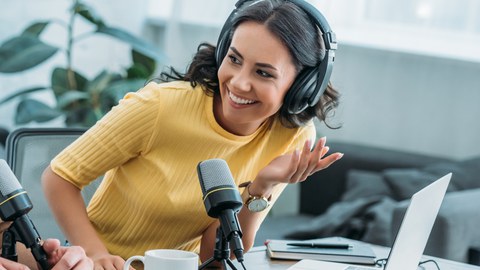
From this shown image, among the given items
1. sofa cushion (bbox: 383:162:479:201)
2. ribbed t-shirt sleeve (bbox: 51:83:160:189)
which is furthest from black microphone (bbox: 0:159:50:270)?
sofa cushion (bbox: 383:162:479:201)

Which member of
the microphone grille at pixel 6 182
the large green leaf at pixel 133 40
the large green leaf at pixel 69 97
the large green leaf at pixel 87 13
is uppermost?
the large green leaf at pixel 87 13

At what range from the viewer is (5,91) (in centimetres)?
461

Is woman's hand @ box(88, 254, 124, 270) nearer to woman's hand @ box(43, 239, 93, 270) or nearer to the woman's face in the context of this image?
woman's hand @ box(43, 239, 93, 270)

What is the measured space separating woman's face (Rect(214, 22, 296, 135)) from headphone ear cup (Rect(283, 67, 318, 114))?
16 mm

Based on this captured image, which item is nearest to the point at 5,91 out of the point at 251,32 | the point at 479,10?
the point at 479,10

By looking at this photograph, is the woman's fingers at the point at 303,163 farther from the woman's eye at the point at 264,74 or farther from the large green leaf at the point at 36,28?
the large green leaf at the point at 36,28

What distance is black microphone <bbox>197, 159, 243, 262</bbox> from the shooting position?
1564mm

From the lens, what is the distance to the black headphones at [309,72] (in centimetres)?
201

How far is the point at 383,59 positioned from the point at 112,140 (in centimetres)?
265

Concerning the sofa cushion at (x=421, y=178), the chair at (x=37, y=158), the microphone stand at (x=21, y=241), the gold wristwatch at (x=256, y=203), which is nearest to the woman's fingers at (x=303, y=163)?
the gold wristwatch at (x=256, y=203)

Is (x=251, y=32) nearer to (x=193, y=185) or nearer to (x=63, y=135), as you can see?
(x=193, y=185)

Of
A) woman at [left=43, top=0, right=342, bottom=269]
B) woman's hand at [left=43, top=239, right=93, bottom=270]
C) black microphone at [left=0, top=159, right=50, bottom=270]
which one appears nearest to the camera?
black microphone at [left=0, top=159, right=50, bottom=270]

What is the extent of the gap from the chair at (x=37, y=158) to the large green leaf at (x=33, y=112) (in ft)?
6.06

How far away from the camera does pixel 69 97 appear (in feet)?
13.4
